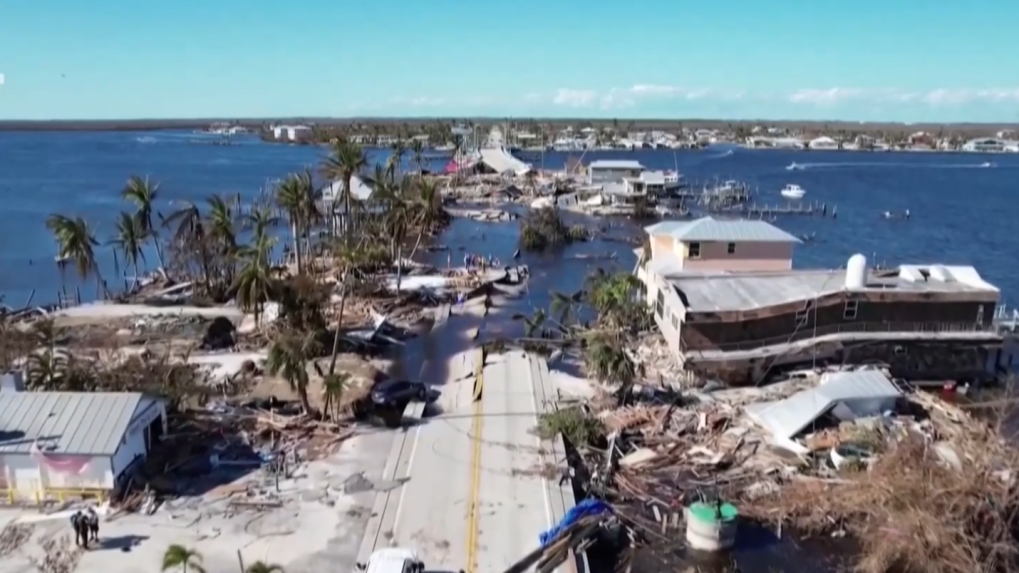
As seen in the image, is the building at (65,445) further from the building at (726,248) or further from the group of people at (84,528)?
the building at (726,248)

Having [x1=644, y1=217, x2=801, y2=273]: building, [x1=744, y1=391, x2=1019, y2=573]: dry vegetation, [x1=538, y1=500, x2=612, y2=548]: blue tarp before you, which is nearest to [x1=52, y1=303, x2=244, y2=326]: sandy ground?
[x1=644, y1=217, x2=801, y2=273]: building

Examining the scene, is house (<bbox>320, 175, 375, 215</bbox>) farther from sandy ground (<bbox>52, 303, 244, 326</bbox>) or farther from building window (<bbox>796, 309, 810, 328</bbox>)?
building window (<bbox>796, 309, 810, 328</bbox>)

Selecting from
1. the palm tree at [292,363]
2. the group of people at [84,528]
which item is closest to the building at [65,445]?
the group of people at [84,528]

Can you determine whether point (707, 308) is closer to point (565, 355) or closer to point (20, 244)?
point (565, 355)

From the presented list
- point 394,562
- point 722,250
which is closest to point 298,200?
point 722,250

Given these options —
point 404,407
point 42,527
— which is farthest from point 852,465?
point 42,527
